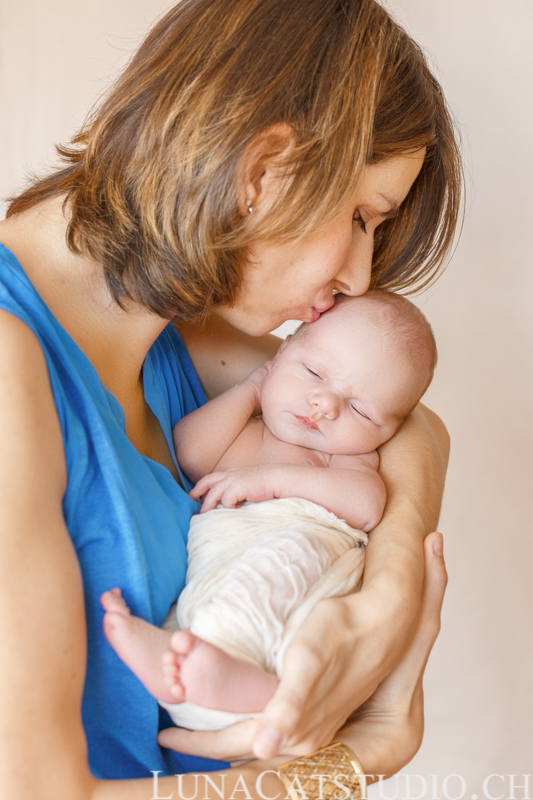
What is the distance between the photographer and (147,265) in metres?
1.19

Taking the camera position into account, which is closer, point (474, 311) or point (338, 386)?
point (338, 386)

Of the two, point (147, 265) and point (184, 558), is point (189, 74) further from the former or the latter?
point (184, 558)

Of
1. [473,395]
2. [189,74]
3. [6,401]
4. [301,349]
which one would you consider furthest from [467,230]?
[6,401]

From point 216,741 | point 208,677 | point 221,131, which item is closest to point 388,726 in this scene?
point 216,741

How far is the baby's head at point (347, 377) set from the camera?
4.53 ft

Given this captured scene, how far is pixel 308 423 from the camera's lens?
1392 millimetres

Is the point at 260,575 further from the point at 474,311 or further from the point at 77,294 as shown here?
the point at 474,311

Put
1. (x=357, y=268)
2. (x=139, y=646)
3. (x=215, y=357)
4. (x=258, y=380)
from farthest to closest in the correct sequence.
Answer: (x=215, y=357)
(x=258, y=380)
(x=357, y=268)
(x=139, y=646)

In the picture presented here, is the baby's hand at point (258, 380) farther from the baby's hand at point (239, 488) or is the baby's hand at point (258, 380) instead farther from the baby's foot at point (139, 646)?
the baby's foot at point (139, 646)

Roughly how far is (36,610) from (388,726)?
0.68 m

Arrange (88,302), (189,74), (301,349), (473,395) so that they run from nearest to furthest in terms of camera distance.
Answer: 1. (189,74)
2. (88,302)
3. (301,349)
4. (473,395)

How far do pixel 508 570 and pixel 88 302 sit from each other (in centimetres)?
186

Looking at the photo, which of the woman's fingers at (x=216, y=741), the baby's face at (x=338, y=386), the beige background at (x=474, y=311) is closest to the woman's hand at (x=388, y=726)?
the woman's fingers at (x=216, y=741)

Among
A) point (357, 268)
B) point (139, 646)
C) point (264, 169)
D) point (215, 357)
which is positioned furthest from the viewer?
point (215, 357)
